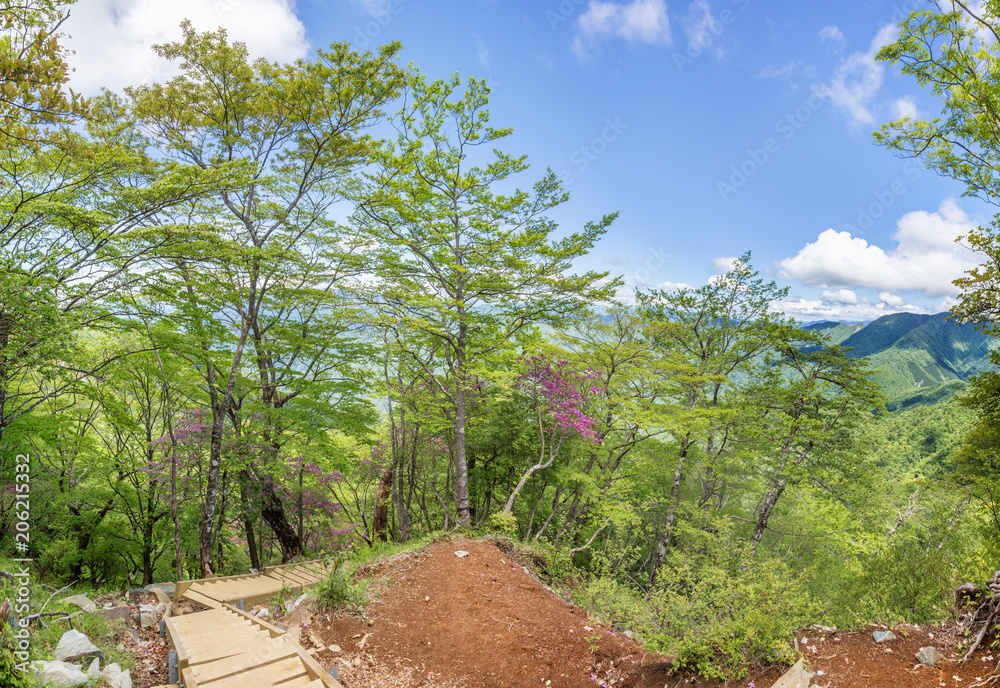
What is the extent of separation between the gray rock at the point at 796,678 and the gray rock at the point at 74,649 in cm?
661

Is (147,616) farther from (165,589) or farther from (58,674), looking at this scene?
(58,674)

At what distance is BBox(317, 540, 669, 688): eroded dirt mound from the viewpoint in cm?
494

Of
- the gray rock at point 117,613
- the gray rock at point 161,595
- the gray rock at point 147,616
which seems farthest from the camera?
the gray rock at point 161,595

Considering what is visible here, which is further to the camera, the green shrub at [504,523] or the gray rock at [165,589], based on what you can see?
the green shrub at [504,523]

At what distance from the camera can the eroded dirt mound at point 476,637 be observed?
16.2 feet

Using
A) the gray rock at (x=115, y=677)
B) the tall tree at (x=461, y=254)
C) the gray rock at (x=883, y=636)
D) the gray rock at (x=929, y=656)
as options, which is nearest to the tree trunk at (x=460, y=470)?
the tall tree at (x=461, y=254)

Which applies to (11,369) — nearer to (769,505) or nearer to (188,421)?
(188,421)

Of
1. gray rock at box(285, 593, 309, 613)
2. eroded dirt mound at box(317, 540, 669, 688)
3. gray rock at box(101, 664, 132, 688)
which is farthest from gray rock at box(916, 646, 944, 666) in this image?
gray rock at box(285, 593, 309, 613)

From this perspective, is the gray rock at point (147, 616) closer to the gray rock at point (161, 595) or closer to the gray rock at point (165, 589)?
the gray rock at point (161, 595)

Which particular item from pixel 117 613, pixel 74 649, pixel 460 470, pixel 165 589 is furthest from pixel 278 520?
pixel 74 649

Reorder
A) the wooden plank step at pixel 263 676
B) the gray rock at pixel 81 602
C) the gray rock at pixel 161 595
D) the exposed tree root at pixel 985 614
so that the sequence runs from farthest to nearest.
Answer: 1. the gray rock at pixel 161 595
2. the gray rock at pixel 81 602
3. the wooden plank step at pixel 263 676
4. the exposed tree root at pixel 985 614

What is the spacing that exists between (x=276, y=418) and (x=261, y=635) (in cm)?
685

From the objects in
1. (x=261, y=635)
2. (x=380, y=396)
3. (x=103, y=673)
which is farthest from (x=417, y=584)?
(x=380, y=396)

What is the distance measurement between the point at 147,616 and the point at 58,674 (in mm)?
4429
